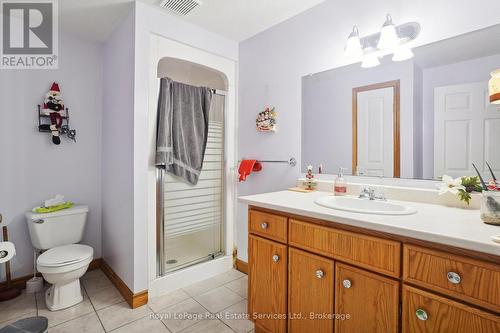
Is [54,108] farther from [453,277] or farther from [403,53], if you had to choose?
[453,277]

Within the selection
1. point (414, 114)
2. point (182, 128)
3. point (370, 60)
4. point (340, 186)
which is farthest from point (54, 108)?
point (414, 114)

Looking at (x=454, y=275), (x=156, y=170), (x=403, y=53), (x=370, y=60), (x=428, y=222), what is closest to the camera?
(x=454, y=275)

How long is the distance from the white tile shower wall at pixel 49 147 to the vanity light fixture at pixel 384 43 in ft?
8.04

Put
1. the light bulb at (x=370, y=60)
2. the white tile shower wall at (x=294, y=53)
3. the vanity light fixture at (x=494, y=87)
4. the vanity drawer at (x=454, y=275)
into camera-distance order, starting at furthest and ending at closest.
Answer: the light bulb at (x=370, y=60)
the white tile shower wall at (x=294, y=53)
the vanity light fixture at (x=494, y=87)
the vanity drawer at (x=454, y=275)

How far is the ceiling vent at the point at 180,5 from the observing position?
6.13 feet

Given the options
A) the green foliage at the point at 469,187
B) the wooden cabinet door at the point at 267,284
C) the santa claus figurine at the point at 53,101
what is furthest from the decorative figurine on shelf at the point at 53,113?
the green foliage at the point at 469,187

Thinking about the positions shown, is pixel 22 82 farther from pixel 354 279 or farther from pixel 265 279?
pixel 354 279

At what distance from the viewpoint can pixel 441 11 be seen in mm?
1384

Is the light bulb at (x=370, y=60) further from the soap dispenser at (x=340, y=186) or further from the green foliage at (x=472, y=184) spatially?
the green foliage at (x=472, y=184)

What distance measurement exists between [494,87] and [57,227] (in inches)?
123

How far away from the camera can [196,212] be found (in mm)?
2426

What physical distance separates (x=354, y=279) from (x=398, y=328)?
0.22m

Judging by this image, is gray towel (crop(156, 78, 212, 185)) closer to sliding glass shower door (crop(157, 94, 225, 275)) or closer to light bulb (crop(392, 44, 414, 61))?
sliding glass shower door (crop(157, 94, 225, 275))

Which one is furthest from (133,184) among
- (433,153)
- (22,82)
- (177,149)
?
(433,153)
